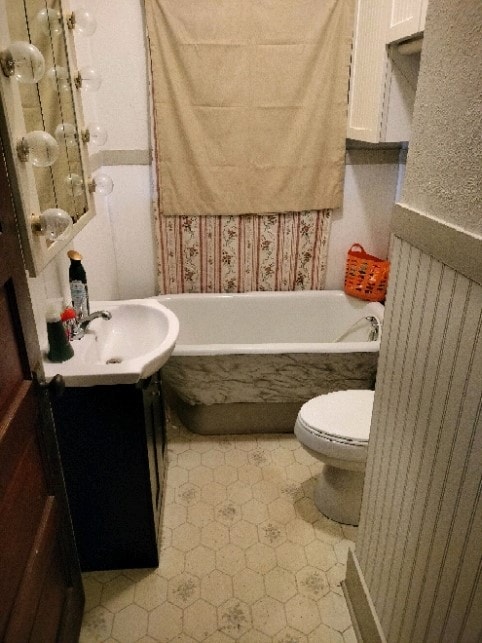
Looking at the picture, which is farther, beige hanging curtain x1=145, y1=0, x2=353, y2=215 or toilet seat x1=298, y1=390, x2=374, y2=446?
beige hanging curtain x1=145, y1=0, x2=353, y2=215

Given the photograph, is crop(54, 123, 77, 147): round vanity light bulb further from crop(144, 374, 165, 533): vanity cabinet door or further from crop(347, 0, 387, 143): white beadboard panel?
crop(347, 0, 387, 143): white beadboard panel

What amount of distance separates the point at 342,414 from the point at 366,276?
1.20 m

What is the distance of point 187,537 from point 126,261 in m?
1.67

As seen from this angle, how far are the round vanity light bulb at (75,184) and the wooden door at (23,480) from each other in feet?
1.87

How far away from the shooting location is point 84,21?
4.92 ft

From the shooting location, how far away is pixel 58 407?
145 cm

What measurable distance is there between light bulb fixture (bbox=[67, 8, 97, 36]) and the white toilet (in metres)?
1.58

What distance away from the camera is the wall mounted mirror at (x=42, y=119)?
1.01 m

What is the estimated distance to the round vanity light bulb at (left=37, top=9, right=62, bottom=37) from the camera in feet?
4.27

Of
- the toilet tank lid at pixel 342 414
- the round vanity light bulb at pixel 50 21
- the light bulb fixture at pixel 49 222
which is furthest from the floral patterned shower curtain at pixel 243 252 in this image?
the light bulb fixture at pixel 49 222

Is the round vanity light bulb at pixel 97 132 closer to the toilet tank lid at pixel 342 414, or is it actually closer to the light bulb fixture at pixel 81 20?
the light bulb fixture at pixel 81 20

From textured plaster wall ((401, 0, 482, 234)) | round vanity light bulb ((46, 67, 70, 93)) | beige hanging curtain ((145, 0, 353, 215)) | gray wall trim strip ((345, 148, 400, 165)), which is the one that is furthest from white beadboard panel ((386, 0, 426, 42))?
round vanity light bulb ((46, 67, 70, 93))

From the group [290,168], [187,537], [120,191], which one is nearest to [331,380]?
[187,537]

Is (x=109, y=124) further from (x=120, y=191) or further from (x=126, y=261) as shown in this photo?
(x=126, y=261)
